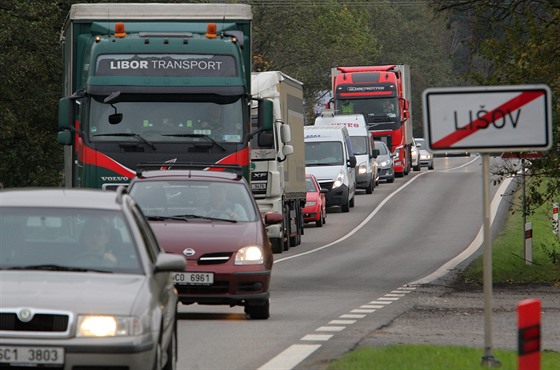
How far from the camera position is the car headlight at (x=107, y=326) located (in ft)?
30.6

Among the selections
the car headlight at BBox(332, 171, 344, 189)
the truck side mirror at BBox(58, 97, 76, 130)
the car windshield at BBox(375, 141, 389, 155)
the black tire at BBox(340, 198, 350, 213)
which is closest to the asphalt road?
the black tire at BBox(340, 198, 350, 213)

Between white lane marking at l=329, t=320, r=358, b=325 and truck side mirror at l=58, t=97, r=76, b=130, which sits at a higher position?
truck side mirror at l=58, t=97, r=76, b=130

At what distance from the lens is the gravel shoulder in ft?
50.0

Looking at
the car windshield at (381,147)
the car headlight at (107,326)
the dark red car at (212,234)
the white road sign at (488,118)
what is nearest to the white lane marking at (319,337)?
the dark red car at (212,234)

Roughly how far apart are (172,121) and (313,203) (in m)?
23.0

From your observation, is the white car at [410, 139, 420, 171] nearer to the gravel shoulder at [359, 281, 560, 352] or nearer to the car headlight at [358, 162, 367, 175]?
the car headlight at [358, 162, 367, 175]

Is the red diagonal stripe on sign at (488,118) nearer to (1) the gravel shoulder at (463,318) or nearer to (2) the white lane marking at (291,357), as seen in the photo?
(1) the gravel shoulder at (463,318)

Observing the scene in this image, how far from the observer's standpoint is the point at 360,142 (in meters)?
57.8

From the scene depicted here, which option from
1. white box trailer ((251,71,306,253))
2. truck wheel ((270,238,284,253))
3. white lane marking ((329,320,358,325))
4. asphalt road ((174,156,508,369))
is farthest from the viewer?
truck wheel ((270,238,284,253))

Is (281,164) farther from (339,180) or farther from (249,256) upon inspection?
(249,256)

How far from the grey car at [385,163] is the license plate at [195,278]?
48.8m

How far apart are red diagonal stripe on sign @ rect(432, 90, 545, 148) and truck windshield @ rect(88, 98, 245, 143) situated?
990 cm

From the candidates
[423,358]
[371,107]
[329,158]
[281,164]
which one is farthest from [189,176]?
[371,107]

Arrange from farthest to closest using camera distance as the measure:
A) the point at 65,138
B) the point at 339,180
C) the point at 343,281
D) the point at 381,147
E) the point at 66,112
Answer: the point at 381,147 → the point at 339,180 → the point at 343,281 → the point at 65,138 → the point at 66,112
